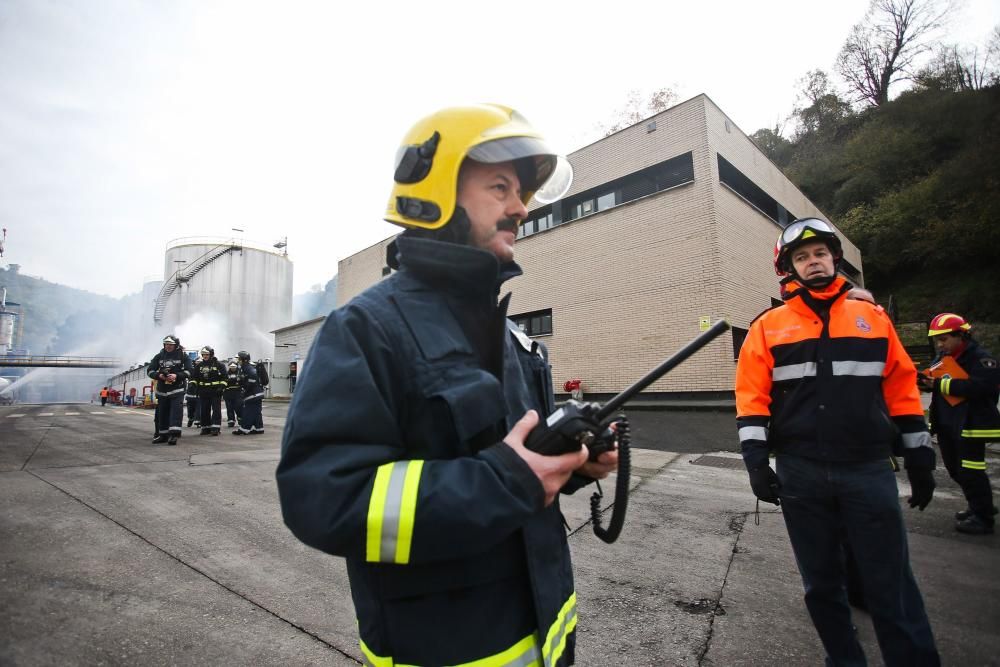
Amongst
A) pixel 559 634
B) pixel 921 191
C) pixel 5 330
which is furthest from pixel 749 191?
pixel 5 330

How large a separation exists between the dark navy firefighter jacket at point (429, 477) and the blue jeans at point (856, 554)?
1.55m

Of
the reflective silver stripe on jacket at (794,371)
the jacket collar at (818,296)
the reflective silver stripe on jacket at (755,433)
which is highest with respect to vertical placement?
the jacket collar at (818,296)

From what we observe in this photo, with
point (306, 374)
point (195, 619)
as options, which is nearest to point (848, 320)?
point (306, 374)

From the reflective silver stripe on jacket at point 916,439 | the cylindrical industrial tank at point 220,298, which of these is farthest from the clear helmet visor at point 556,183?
the cylindrical industrial tank at point 220,298

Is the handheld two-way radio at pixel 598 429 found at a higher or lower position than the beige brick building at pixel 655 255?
lower

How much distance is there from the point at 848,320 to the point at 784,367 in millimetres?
Answer: 360

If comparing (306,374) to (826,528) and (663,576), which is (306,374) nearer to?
(826,528)

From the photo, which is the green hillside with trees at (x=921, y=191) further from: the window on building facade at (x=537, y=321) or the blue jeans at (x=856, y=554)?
the blue jeans at (x=856, y=554)

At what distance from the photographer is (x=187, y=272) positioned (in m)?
36.9

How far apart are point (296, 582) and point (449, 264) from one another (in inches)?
110

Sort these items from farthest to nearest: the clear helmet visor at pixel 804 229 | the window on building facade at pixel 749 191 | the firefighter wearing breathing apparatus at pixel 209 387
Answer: the window on building facade at pixel 749 191, the firefighter wearing breathing apparatus at pixel 209 387, the clear helmet visor at pixel 804 229

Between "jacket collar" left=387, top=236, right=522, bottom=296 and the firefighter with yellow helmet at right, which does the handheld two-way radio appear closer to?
"jacket collar" left=387, top=236, right=522, bottom=296

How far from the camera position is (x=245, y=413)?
1039cm

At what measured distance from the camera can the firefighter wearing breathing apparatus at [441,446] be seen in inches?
33.3
